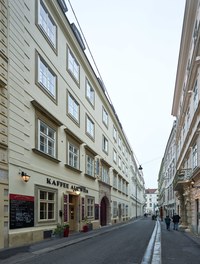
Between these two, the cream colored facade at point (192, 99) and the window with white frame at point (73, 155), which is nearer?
the cream colored facade at point (192, 99)

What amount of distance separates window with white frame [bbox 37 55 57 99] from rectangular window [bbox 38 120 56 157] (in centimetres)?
194

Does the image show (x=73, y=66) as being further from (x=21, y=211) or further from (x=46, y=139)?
(x=21, y=211)

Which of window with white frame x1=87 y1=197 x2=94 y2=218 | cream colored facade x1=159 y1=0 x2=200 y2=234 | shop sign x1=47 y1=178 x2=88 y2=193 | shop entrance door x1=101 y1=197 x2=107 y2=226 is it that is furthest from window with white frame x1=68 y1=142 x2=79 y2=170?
shop entrance door x1=101 y1=197 x2=107 y2=226

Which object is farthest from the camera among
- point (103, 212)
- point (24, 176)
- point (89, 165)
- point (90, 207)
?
point (103, 212)

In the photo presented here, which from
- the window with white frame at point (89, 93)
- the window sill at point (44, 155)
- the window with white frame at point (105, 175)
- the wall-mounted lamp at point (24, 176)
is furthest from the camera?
the window with white frame at point (105, 175)

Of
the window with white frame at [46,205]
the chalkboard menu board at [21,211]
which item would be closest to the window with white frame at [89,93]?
the window with white frame at [46,205]

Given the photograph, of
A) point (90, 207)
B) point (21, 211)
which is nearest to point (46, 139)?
point (21, 211)

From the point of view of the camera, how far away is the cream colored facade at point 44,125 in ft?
51.2

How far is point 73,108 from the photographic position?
2623 cm

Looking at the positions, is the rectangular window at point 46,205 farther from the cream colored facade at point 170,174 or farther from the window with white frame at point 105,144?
the cream colored facade at point 170,174

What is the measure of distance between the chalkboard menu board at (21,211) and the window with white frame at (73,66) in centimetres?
1054

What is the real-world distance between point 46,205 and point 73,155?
6.27 meters

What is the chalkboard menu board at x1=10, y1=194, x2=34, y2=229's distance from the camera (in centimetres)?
1553

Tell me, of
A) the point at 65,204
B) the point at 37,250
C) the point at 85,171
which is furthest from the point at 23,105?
the point at 85,171
